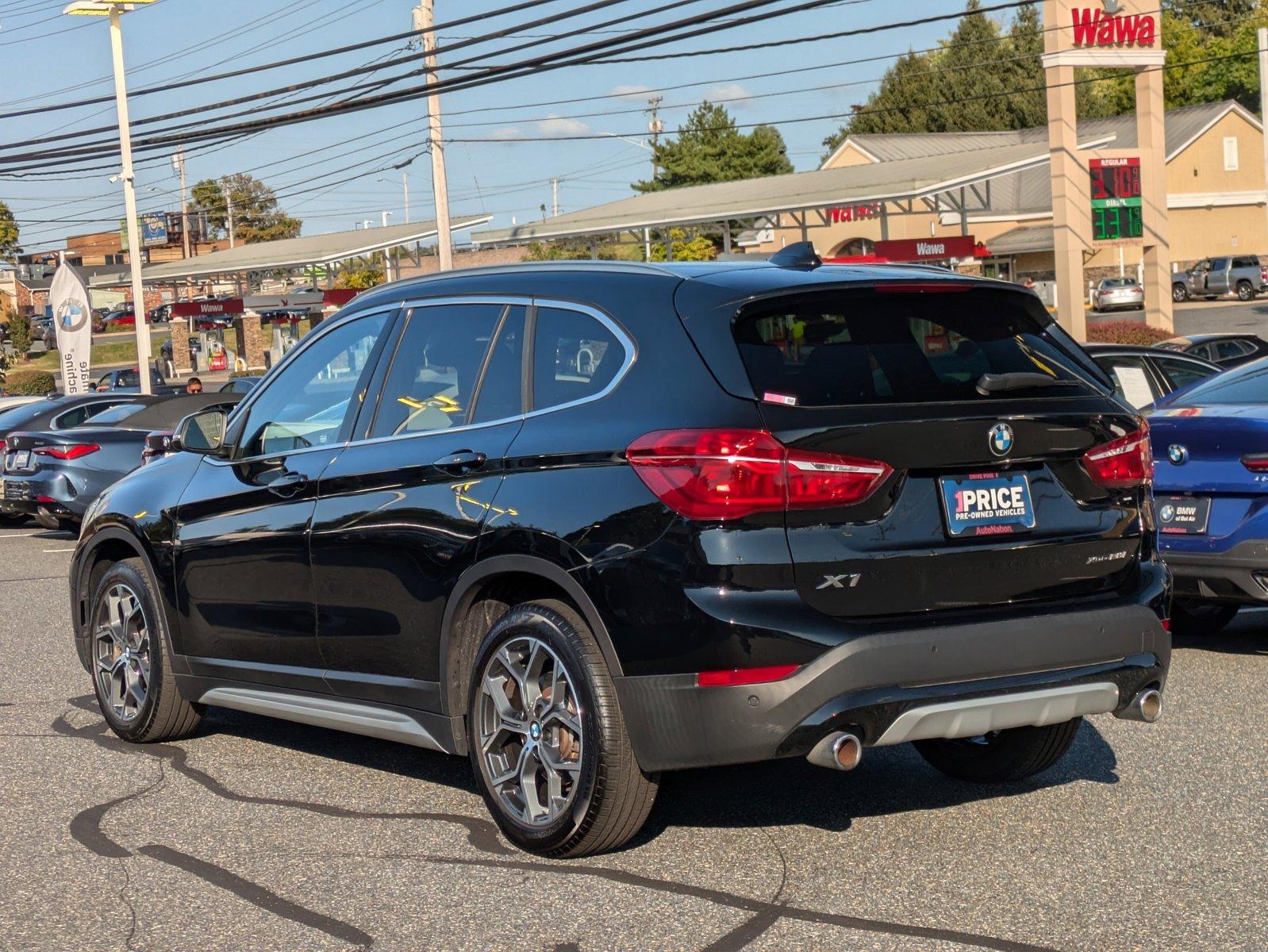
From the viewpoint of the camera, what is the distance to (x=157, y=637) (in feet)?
24.5

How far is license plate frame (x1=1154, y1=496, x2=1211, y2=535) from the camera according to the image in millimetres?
8375

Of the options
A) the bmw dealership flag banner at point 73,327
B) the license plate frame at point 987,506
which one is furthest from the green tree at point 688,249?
the license plate frame at point 987,506

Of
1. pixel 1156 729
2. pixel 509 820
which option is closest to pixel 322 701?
pixel 509 820

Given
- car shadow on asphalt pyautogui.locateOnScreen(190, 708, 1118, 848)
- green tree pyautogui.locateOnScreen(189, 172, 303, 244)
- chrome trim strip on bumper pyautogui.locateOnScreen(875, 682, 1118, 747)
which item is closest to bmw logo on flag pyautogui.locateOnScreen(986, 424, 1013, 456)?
chrome trim strip on bumper pyautogui.locateOnScreen(875, 682, 1118, 747)

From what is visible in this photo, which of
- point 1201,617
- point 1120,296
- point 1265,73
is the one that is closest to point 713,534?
point 1201,617

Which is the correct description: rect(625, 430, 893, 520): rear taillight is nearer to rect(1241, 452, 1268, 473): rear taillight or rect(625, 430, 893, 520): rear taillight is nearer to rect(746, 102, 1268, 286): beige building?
rect(1241, 452, 1268, 473): rear taillight

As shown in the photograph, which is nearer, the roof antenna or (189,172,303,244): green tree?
the roof antenna

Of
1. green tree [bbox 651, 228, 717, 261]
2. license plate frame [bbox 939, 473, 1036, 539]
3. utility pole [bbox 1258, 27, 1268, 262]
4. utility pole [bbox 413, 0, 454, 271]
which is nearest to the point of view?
license plate frame [bbox 939, 473, 1036, 539]

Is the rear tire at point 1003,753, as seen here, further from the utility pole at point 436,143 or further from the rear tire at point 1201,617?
the utility pole at point 436,143

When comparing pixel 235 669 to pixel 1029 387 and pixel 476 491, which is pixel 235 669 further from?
pixel 1029 387

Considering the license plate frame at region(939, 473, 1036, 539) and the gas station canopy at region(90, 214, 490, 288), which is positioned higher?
the gas station canopy at region(90, 214, 490, 288)

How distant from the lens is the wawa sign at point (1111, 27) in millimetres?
36844

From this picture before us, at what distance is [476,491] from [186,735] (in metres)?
2.79

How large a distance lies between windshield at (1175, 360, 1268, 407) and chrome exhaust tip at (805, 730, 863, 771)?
4752 millimetres
